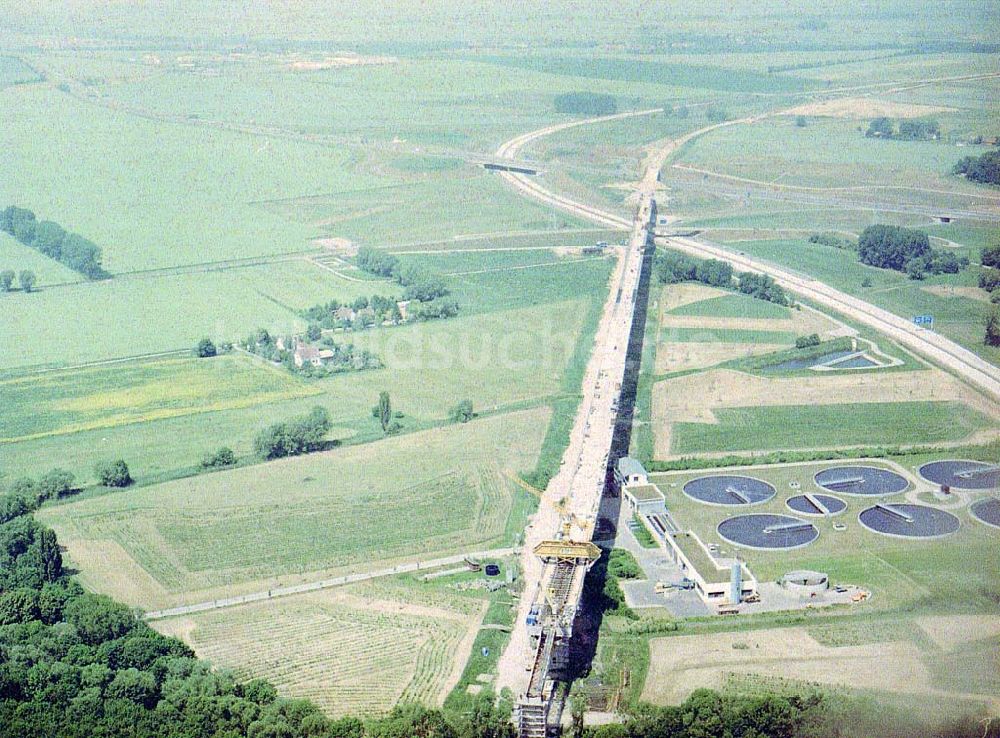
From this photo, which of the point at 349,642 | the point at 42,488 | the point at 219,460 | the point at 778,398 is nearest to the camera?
the point at 349,642

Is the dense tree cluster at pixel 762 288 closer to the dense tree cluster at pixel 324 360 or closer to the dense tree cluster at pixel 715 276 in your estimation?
the dense tree cluster at pixel 715 276

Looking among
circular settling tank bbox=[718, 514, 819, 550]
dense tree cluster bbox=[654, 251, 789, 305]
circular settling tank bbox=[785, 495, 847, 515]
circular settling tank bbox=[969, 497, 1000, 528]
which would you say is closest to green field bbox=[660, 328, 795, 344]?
dense tree cluster bbox=[654, 251, 789, 305]

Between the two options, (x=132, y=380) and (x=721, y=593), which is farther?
(x=132, y=380)

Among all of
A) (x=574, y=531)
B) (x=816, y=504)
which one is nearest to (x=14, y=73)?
(x=816, y=504)

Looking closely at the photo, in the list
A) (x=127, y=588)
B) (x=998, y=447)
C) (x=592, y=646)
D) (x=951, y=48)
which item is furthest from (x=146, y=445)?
(x=951, y=48)

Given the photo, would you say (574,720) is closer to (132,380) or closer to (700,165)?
(132,380)

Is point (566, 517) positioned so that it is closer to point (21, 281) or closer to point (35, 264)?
point (21, 281)
